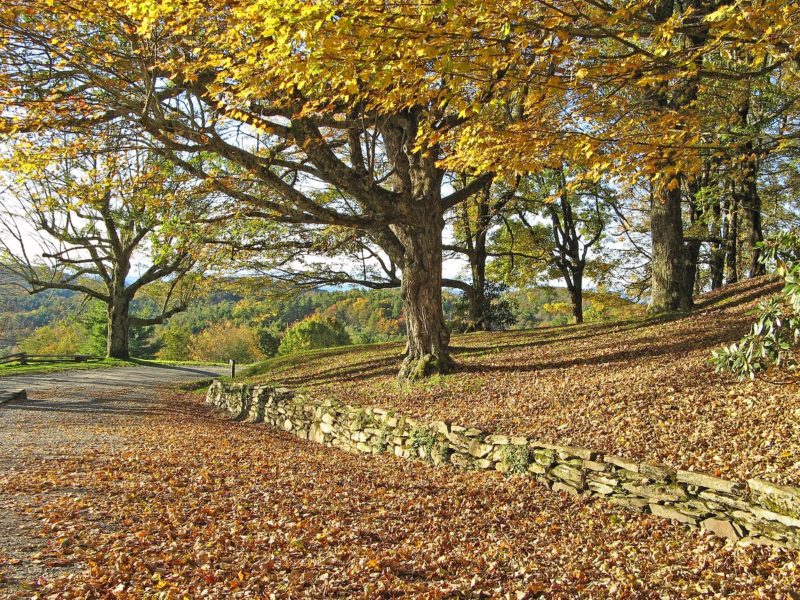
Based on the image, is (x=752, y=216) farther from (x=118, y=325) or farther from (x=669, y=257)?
(x=118, y=325)

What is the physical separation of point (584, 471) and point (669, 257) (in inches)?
288

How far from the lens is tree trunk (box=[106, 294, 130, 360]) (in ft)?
84.7

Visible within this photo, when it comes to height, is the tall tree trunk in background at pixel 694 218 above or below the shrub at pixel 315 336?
above

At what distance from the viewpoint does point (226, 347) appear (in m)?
54.7

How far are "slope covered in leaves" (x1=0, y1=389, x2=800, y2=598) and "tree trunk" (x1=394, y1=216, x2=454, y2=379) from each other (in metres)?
2.95

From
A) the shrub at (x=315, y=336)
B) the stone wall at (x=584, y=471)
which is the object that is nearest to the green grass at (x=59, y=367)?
the shrub at (x=315, y=336)

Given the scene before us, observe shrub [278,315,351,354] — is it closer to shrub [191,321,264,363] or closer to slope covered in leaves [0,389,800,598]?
shrub [191,321,264,363]

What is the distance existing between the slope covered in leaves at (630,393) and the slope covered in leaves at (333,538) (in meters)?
0.84

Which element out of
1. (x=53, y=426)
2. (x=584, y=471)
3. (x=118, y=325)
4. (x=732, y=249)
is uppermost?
(x=732, y=249)

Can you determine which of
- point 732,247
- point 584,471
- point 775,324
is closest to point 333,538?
point 584,471

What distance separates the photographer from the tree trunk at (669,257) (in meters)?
10.9

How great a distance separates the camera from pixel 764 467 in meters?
4.31

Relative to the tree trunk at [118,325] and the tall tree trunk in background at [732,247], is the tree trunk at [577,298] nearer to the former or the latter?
the tall tree trunk in background at [732,247]

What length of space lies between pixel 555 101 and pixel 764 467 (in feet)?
17.1
